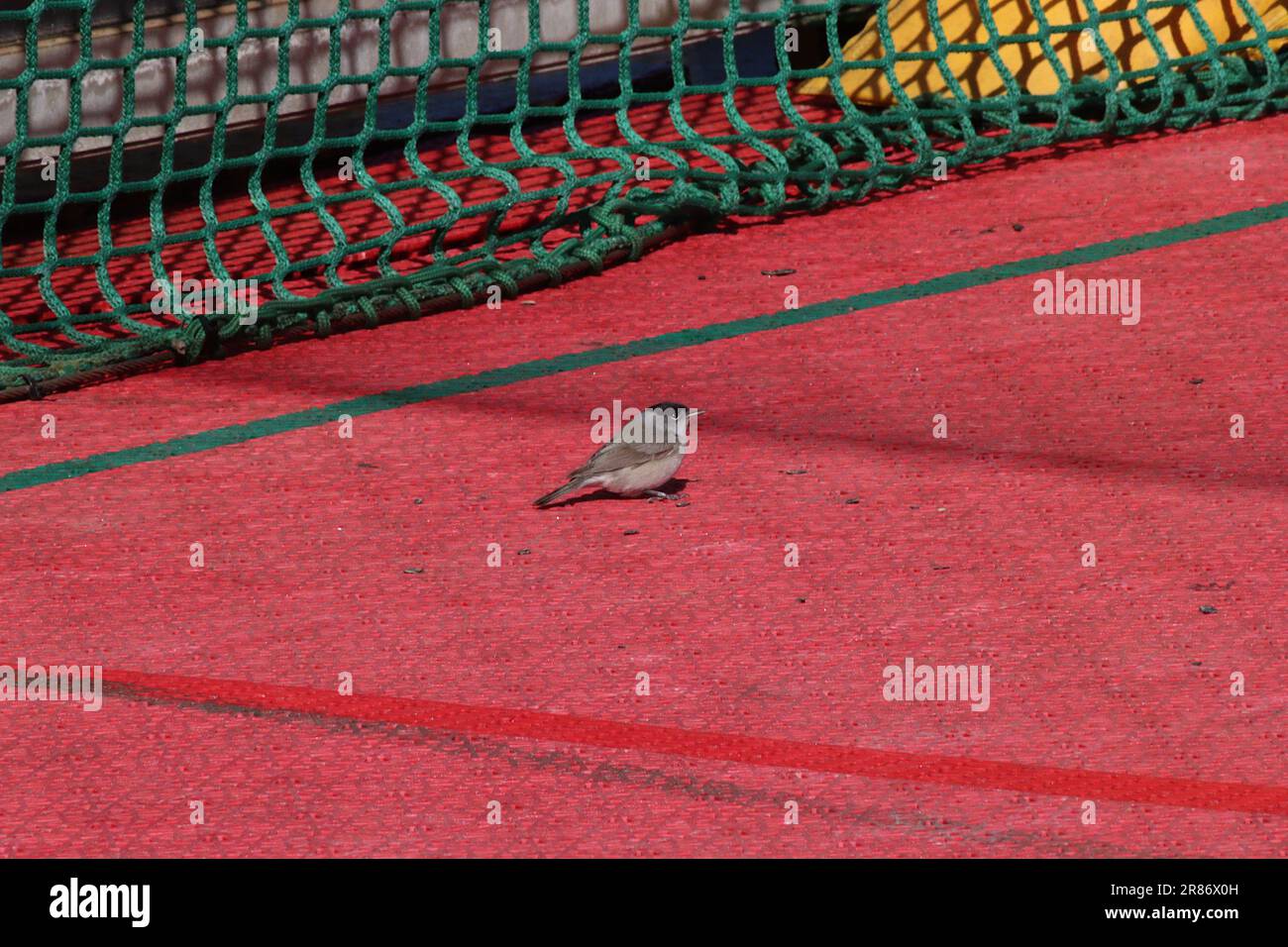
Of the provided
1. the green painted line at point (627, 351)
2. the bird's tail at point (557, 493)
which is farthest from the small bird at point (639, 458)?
the green painted line at point (627, 351)

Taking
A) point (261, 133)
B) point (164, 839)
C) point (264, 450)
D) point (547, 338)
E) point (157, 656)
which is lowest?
point (164, 839)

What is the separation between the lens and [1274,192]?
330 inches

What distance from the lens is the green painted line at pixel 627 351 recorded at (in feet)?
21.2

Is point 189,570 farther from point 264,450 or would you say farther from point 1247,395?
point 1247,395

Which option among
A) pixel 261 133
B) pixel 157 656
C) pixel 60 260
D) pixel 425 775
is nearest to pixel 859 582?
pixel 425 775

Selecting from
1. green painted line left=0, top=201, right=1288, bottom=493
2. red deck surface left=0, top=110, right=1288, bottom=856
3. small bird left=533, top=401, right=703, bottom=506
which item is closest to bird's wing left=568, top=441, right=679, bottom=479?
small bird left=533, top=401, right=703, bottom=506

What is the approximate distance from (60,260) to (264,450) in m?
1.68

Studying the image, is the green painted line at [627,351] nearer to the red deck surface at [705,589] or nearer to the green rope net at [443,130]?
the red deck surface at [705,589]

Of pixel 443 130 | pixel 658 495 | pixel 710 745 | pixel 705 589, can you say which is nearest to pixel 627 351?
pixel 658 495

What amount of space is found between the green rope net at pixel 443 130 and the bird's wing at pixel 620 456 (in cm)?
210

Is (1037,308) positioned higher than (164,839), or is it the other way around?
(1037,308)

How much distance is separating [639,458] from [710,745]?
1.42 m

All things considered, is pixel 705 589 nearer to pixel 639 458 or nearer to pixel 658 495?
pixel 639 458

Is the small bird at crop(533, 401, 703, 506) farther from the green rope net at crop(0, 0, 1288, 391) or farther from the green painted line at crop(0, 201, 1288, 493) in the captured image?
the green rope net at crop(0, 0, 1288, 391)
